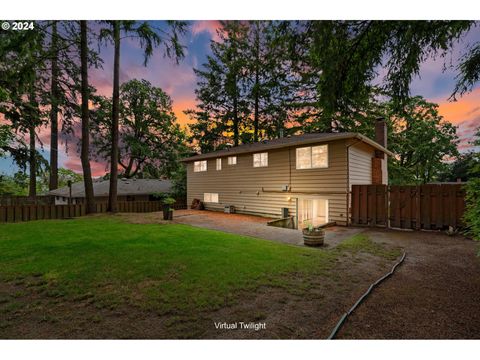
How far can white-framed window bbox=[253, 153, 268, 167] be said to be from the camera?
12.2 meters

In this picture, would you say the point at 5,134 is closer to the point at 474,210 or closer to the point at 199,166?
the point at 199,166

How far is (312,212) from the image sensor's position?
41.9 ft

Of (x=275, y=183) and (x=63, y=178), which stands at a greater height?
(x=63, y=178)

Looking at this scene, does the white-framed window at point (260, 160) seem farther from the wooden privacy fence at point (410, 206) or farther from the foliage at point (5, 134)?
the foliage at point (5, 134)

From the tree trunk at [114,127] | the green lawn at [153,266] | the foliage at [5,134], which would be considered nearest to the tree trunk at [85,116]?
the tree trunk at [114,127]

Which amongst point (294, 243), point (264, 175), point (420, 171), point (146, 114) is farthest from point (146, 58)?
point (420, 171)

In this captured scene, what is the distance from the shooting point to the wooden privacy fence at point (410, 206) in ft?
22.8

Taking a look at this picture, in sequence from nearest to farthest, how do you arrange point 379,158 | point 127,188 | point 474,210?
point 474,210, point 379,158, point 127,188

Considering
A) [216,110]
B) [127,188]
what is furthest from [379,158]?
[127,188]

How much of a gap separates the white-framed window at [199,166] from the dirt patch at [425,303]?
13.5 m

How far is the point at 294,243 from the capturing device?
19.5 feet

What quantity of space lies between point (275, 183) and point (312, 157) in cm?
243

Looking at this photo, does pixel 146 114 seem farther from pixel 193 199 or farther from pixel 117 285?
pixel 117 285

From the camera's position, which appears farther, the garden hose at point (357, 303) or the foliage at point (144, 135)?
the foliage at point (144, 135)
